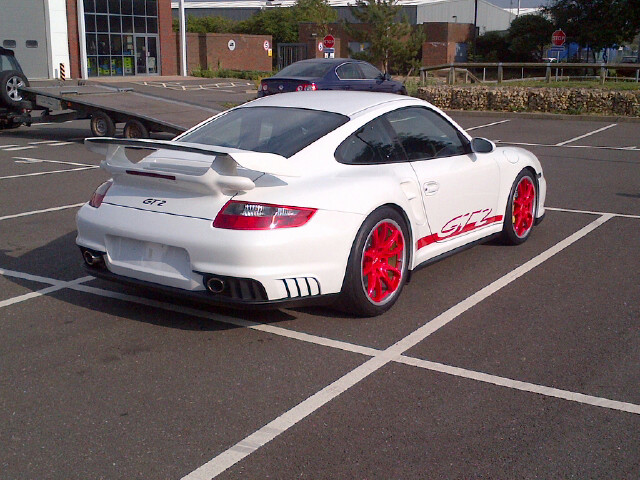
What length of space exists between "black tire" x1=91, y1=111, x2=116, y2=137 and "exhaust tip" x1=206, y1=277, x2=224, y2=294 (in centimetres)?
1148

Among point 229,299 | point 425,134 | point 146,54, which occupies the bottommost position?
point 229,299

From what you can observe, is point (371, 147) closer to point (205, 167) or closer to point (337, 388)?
point (205, 167)

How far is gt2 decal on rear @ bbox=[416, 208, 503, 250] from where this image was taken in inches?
239

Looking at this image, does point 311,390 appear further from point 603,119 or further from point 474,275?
point 603,119

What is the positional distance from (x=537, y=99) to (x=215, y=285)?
19.9 m

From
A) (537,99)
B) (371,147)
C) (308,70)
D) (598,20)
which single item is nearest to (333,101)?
(371,147)

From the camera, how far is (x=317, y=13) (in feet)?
191

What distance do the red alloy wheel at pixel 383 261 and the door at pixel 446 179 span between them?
0.28 m

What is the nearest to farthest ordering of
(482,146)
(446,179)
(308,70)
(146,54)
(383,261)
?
(383,261)
(446,179)
(482,146)
(308,70)
(146,54)

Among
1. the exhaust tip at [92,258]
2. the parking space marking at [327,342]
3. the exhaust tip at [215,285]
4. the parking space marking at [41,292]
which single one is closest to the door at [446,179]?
the parking space marking at [327,342]

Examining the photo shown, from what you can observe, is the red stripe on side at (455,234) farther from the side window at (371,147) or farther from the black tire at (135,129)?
the black tire at (135,129)

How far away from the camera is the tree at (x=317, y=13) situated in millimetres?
57219

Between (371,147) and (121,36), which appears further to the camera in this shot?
(121,36)

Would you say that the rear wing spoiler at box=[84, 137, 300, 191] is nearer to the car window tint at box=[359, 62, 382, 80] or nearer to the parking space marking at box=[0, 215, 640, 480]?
the parking space marking at box=[0, 215, 640, 480]
